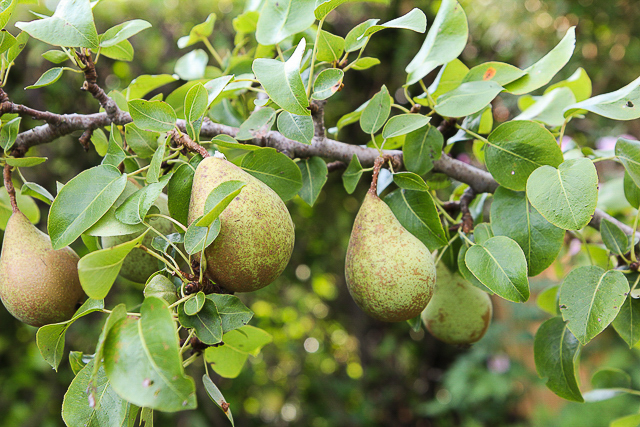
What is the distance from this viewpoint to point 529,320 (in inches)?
91.0

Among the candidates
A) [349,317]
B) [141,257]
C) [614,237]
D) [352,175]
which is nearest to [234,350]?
[141,257]

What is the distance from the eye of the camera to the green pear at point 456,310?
0.67 metres

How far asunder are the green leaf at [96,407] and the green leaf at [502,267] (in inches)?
14.0

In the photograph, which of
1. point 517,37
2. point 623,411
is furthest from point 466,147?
point 623,411

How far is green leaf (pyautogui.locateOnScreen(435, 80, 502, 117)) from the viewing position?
518mm

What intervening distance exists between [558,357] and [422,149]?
318mm

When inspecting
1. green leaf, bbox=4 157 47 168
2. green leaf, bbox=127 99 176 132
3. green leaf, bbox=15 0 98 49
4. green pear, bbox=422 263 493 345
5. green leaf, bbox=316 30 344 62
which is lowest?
green pear, bbox=422 263 493 345

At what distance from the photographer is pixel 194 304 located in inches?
15.9

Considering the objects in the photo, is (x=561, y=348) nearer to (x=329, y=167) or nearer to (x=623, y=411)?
(x=329, y=167)

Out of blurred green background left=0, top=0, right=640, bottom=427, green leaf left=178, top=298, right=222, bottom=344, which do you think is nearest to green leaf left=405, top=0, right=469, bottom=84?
green leaf left=178, top=298, right=222, bottom=344

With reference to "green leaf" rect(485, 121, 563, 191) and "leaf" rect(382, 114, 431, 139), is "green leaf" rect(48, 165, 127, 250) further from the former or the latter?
"green leaf" rect(485, 121, 563, 191)

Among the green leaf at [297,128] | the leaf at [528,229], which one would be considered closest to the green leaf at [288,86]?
the green leaf at [297,128]

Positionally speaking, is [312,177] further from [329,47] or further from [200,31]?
[200,31]

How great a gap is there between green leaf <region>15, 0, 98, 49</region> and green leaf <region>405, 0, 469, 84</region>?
357 mm
